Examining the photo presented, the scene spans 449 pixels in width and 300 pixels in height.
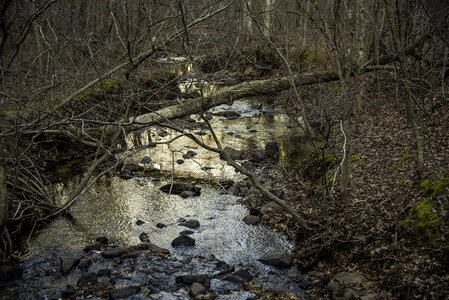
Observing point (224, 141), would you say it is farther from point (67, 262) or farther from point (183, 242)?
point (67, 262)

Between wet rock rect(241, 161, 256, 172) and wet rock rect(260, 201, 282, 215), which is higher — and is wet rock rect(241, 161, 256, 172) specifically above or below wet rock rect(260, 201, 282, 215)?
above

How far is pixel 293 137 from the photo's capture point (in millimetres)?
13773

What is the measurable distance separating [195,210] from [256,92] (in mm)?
5584

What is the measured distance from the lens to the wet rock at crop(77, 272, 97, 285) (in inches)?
234

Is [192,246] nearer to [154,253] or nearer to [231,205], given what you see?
[154,253]

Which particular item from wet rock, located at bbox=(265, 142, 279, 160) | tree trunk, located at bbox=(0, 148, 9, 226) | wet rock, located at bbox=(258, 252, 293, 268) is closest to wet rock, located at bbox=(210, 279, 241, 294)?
wet rock, located at bbox=(258, 252, 293, 268)

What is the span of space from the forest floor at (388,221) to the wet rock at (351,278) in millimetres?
99

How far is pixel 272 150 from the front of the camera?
1233 centimetres

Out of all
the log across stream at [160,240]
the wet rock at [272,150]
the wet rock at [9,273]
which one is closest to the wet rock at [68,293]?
the log across stream at [160,240]

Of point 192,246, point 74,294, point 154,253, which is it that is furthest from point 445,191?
point 74,294

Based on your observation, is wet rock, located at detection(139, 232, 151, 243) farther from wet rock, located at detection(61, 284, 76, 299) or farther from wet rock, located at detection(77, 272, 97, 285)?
wet rock, located at detection(61, 284, 76, 299)

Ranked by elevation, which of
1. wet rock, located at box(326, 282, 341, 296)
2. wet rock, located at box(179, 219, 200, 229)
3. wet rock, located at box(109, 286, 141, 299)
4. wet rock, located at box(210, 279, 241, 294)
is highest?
wet rock, located at box(179, 219, 200, 229)

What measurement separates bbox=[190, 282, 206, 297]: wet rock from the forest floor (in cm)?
158

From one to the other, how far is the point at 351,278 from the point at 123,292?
337cm
